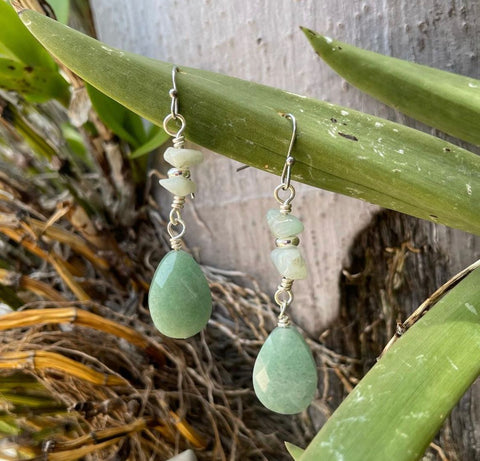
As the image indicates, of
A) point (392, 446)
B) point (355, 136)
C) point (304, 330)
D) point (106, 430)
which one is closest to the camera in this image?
point (392, 446)

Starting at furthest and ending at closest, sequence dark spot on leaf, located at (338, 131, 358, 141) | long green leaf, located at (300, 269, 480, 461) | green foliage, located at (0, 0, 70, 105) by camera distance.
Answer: green foliage, located at (0, 0, 70, 105) → dark spot on leaf, located at (338, 131, 358, 141) → long green leaf, located at (300, 269, 480, 461)

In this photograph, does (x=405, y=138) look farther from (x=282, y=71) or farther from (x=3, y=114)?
(x=3, y=114)

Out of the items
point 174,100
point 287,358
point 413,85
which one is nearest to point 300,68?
point 413,85

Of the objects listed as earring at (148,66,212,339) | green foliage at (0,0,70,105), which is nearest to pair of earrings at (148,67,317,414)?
earring at (148,66,212,339)

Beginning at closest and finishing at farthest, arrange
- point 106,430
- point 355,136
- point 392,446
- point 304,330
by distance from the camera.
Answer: point 392,446 → point 355,136 → point 106,430 → point 304,330

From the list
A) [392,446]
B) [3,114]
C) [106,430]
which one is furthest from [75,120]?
[392,446]

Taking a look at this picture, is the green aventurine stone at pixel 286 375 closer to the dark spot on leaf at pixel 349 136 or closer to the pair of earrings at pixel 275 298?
the pair of earrings at pixel 275 298

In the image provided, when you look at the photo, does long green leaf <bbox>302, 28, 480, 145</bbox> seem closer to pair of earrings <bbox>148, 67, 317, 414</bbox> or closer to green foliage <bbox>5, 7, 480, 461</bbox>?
green foliage <bbox>5, 7, 480, 461</bbox>
